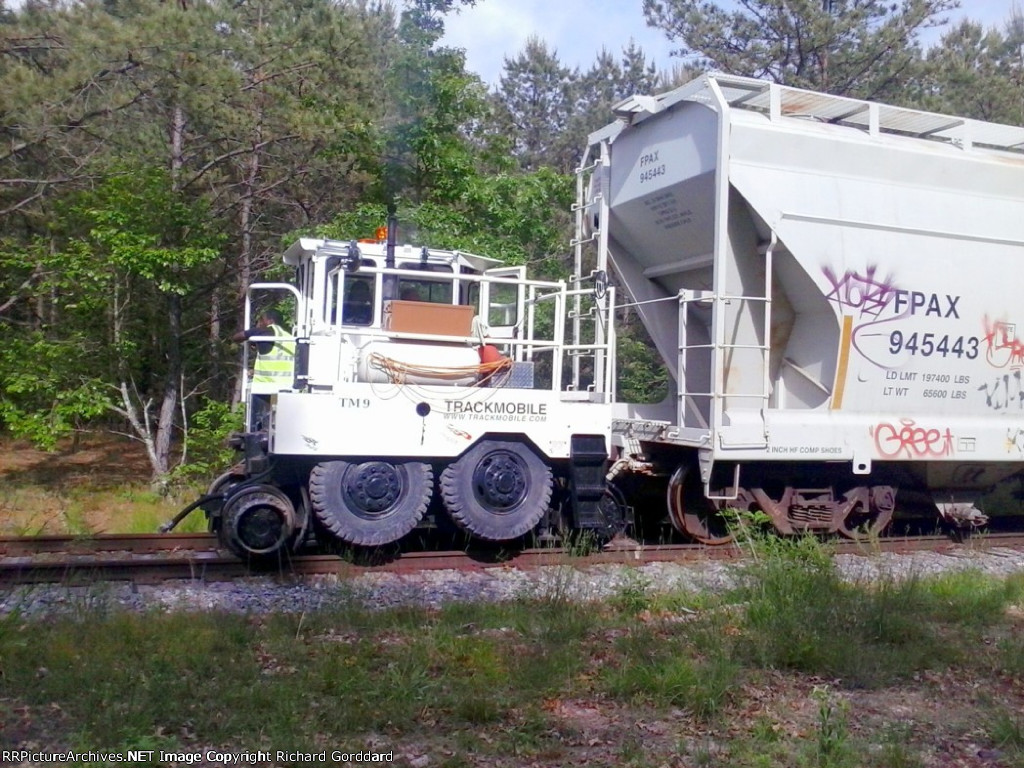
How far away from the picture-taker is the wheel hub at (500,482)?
871 centimetres

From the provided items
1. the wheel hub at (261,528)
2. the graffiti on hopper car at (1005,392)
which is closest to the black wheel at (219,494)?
the wheel hub at (261,528)

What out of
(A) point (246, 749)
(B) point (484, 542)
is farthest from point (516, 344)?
(A) point (246, 749)

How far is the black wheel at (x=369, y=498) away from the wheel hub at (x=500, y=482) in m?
0.46

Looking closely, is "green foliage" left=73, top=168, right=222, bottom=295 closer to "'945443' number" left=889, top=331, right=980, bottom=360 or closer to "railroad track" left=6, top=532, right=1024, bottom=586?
"railroad track" left=6, top=532, right=1024, bottom=586

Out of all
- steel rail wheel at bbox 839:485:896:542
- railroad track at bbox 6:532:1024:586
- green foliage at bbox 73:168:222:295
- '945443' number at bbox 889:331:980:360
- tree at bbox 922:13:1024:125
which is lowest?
railroad track at bbox 6:532:1024:586

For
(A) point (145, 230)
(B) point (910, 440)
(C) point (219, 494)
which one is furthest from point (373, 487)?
(A) point (145, 230)

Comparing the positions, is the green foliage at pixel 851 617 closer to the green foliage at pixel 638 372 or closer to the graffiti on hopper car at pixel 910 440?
the graffiti on hopper car at pixel 910 440

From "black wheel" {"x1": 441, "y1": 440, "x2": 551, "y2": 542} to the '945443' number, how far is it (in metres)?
3.77

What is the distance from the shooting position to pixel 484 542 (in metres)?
8.91

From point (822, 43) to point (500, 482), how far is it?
672 inches

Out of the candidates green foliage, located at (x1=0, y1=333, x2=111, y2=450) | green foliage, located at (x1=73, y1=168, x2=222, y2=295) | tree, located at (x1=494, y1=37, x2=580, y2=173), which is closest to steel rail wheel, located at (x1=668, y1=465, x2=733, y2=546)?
green foliage, located at (x1=73, y1=168, x2=222, y2=295)

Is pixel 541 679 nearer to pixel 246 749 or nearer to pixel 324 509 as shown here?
pixel 246 749

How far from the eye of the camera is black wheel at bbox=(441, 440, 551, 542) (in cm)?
866

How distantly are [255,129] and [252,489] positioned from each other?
9.78 metres
